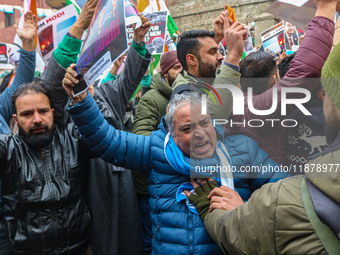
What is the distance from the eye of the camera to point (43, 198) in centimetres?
192

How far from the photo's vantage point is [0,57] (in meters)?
5.07

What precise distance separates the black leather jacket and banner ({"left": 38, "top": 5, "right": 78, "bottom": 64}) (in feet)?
3.55

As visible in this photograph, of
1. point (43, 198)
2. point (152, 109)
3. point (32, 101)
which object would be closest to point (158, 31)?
point (152, 109)

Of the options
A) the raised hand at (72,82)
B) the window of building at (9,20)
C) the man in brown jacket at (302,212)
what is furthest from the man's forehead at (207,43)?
the window of building at (9,20)

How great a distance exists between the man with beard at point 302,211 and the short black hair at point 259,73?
1350 millimetres

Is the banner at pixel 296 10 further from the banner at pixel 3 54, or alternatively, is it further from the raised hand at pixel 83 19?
the banner at pixel 3 54

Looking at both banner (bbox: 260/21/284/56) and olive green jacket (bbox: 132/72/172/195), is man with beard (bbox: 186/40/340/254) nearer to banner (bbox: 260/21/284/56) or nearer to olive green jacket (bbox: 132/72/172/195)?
olive green jacket (bbox: 132/72/172/195)

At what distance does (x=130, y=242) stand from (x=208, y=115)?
115 centimetres

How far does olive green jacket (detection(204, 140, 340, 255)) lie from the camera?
38.8 inches

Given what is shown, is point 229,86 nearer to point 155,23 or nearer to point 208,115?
point 208,115

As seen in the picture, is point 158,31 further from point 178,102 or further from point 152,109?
point 178,102

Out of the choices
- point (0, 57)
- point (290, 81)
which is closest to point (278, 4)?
point (290, 81)

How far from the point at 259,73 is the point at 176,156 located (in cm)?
106

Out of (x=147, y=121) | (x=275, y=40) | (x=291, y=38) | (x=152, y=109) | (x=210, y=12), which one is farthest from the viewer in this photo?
(x=210, y=12)
